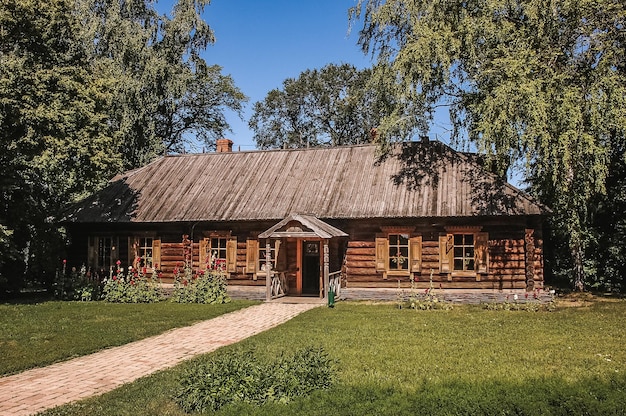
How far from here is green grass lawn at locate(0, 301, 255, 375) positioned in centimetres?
1069

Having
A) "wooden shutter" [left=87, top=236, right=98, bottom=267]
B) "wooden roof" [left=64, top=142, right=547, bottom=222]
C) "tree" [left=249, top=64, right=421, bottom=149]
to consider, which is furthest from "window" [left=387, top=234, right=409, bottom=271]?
"tree" [left=249, top=64, right=421, bottom=149]

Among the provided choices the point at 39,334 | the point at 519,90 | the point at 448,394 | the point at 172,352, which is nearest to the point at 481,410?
the point at 448,394

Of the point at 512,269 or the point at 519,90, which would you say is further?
the point at 512,269

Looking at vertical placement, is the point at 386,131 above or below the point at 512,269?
above

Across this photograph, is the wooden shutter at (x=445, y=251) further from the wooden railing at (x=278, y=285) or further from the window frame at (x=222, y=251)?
the window frame at (x=222, y=251)

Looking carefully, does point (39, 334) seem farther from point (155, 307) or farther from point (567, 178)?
point (567, 178)

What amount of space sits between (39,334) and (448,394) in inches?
414

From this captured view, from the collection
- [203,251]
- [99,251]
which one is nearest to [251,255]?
[203,251]

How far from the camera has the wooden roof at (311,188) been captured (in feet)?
64.8

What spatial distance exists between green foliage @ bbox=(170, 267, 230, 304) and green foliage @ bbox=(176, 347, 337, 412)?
1130 centimetres

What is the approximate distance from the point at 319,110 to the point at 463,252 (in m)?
32.0

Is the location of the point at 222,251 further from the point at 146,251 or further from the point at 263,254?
the point at 146,251

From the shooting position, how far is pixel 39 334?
12711 millimetres

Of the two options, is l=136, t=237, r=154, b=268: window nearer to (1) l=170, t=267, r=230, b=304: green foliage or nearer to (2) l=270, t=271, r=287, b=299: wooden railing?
(1) l=170, t=267, r=230, b=304: green foliage
